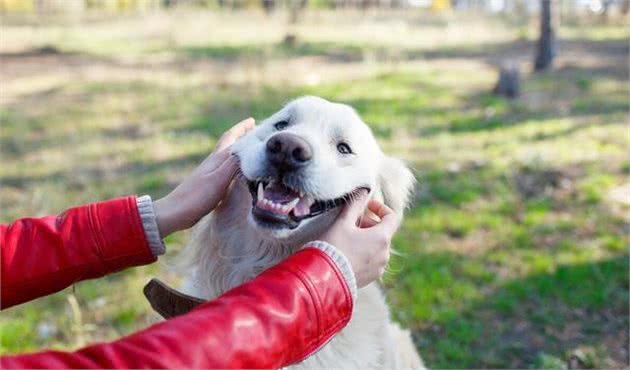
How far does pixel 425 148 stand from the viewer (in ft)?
22.8

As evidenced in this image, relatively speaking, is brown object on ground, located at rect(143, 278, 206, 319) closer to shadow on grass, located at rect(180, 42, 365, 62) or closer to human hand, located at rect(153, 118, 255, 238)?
human hand, located at rect(153, 118, 255, 238)

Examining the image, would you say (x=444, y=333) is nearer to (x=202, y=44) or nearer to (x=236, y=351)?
(x=236, y=351)

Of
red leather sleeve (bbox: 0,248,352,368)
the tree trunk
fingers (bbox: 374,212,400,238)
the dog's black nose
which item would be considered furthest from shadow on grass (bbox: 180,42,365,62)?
red leather sleeve (bbox: 0,248,352,368)

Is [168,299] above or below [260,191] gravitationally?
below

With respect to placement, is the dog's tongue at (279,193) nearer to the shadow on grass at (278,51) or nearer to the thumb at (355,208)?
the thumb at (355,208)

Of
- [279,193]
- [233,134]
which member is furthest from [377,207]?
[233,134]

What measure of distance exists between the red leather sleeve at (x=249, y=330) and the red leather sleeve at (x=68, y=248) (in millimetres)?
619

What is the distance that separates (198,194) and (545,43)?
10.1m

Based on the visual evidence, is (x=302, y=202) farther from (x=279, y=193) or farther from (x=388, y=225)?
(x=388, y=225)

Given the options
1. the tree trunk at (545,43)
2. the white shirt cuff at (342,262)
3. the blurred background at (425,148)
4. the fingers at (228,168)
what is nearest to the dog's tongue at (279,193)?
the fingers at (228,168)

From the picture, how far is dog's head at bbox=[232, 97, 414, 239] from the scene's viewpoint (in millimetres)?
2002

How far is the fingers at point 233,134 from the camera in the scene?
227cm

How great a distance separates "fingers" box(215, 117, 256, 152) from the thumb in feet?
1.58

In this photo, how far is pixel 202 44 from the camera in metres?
14.5
